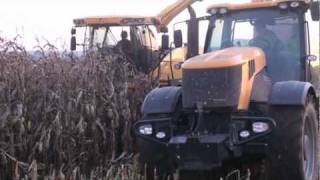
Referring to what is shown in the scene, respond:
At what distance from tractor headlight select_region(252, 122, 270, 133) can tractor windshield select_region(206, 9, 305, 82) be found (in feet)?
3.28

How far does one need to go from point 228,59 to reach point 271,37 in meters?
1.07

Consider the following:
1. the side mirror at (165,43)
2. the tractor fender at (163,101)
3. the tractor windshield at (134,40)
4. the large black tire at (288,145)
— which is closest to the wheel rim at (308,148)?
the large black tire at (288,145)

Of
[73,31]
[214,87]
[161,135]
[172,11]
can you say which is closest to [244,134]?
[214,87]

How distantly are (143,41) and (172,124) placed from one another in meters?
5.86

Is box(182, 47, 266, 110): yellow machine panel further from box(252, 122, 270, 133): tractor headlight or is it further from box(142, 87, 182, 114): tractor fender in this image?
box(142, 87, 182, 114): tractor fender

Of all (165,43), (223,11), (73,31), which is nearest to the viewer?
(223,11)

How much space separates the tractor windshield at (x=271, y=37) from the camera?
6168 mm

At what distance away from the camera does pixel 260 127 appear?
17.1 ft

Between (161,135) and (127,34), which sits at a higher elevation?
(127,34)

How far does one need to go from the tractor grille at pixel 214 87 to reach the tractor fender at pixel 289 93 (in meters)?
0.34

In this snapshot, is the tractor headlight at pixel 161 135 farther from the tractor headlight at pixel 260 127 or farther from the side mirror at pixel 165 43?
the side mirror at pixel 165 43

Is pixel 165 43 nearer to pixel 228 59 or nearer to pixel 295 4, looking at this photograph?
pixel 295 4

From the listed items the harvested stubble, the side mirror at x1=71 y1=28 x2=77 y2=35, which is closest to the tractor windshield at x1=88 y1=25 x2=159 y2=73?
the side mirror at x1=71 y1=28 x2=77 y2=35

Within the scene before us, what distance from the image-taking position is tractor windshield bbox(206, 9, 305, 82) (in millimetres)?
6168
